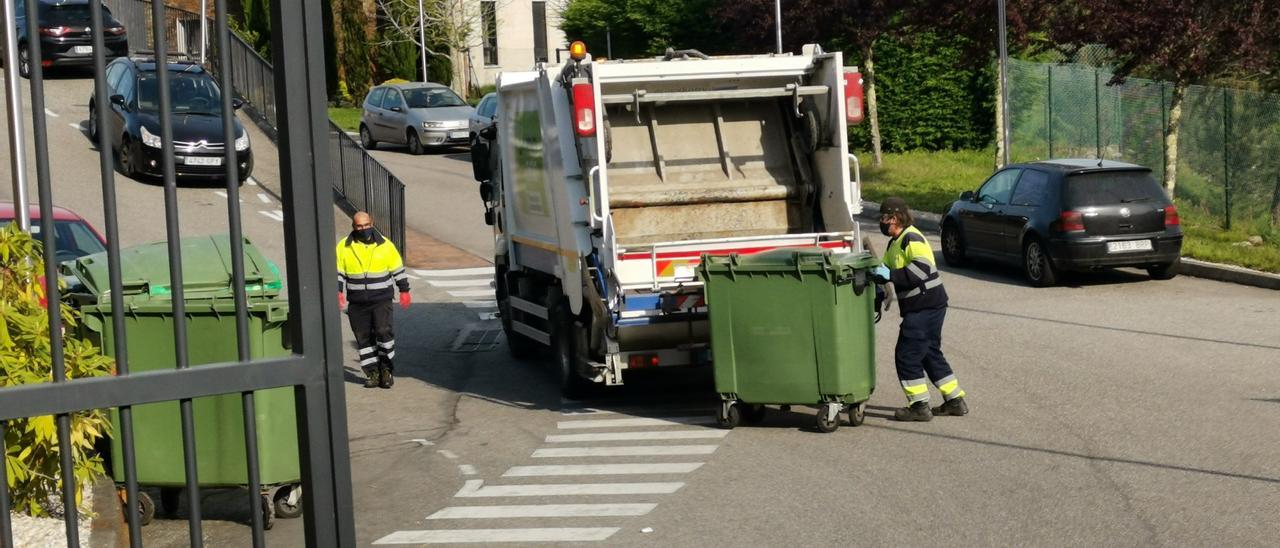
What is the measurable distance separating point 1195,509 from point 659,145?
574 centimetres

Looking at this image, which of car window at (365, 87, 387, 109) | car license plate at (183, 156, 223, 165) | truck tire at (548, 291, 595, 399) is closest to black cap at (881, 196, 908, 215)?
truck tire at (548, 291, 595, 399)

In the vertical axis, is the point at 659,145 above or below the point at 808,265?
above

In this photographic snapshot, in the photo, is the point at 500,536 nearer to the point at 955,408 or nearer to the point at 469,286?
the point at 955,408

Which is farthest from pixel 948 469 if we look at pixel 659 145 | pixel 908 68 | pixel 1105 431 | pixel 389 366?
pixel 908 68

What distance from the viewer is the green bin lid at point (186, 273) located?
9.96 meters

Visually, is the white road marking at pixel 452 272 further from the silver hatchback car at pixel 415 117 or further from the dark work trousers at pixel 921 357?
the silver hatchback car at pixel 415 117

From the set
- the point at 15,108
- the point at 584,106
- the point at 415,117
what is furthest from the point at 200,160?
the point at 15,108

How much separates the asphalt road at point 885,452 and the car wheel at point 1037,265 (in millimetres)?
1593

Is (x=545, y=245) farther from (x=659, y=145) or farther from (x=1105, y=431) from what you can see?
(x=1105, y=431)

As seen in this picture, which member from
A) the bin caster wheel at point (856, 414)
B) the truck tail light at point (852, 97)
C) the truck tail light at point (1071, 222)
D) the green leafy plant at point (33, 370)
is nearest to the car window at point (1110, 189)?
the truck tail light at point (1071, 222)

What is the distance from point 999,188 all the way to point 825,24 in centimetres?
1218

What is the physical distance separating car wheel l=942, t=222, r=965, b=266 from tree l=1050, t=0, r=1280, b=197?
4.38m

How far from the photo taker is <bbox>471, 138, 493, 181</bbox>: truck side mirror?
1505 centimetres

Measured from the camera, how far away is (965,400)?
470 inches
